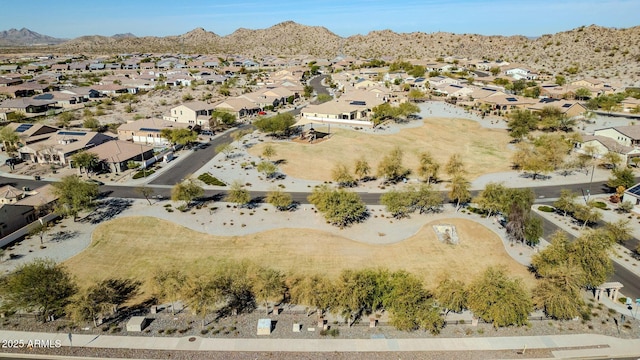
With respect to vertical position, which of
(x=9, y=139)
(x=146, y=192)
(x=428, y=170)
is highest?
(x=9, y=139)

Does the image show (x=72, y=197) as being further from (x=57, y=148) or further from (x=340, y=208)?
(x=340, y=208)

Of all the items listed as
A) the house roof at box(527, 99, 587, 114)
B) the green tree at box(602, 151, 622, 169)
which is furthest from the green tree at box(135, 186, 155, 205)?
the house roof at box(527, 99, 587, 114)

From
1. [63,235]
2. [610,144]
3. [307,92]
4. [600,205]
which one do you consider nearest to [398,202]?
[600,205]

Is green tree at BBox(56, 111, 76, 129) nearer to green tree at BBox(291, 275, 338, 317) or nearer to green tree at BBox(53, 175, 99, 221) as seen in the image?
green tree at BBox(53, 175, 99, 221)

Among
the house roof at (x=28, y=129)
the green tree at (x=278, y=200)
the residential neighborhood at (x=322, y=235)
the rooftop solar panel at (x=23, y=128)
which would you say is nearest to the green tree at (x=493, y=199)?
the residential neighborhood at (x=322, y=235)

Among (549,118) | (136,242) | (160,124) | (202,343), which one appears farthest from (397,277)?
(549,118)
